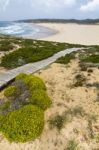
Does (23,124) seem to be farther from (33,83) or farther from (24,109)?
(33,83)

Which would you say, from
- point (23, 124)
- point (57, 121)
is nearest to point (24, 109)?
point (23, 124)

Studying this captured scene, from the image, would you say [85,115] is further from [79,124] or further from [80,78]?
[80,78]

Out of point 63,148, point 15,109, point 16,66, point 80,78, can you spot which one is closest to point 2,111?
point 15,109

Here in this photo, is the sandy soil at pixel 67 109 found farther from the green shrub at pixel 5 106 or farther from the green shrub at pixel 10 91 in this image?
the green shrub at pixel 10 91

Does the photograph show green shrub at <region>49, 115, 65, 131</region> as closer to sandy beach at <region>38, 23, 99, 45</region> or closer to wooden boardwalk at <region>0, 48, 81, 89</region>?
wooden boardwalk at <region>0, 48, 81, 89</region>

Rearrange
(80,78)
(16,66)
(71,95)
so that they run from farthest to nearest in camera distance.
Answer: (16,66), (80,78), (71,95)
